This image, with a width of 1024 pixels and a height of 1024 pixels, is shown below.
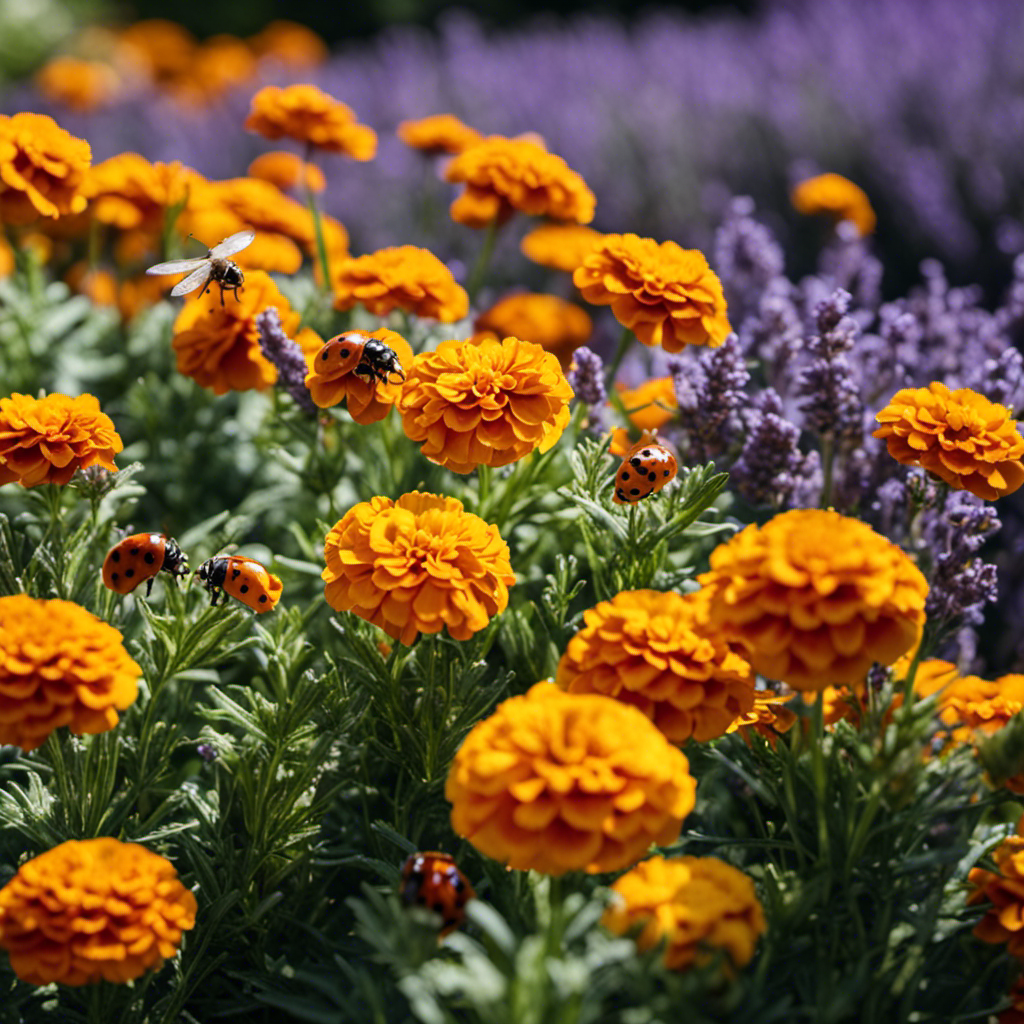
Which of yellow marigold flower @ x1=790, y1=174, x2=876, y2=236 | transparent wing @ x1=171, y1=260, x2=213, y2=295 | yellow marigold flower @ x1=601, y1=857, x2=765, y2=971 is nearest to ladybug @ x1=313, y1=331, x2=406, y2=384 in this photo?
transparent wing @ x1=171, y1=260, x2=213, y2=295

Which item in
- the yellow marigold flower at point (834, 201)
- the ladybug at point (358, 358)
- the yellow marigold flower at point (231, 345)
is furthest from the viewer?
the yellow marigold flower at point (834, 201)

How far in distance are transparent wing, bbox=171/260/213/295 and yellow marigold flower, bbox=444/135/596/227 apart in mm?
531

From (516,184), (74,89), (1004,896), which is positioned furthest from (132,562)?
(74,89)

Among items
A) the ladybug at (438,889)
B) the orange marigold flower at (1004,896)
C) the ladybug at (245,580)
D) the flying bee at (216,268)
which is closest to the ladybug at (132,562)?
the ladybug at (245,580)

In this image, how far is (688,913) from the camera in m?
1.04

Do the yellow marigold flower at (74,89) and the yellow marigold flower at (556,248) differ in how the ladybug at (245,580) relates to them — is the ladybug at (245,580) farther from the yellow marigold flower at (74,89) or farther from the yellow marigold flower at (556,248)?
the yellow marigold flower at (74,89)

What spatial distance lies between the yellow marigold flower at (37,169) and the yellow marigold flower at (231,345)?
0.99ft

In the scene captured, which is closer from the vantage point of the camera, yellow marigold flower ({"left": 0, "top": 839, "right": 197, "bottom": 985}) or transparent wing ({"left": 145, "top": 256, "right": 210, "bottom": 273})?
yellow marigold flower ({"left": 0, "top": 839, "right": 197, "bottom": 985})

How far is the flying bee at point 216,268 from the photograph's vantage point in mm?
1673

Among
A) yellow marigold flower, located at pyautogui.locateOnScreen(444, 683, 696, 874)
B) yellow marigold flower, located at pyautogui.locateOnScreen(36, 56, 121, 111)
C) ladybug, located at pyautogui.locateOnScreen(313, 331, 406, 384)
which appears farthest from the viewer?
yellow marigold flower, located at pyautogui.locateOnScreen(36, 56, 121, 111)

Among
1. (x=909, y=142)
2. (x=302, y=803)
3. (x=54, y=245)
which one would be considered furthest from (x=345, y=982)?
(x=909, y=142)

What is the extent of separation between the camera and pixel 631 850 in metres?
1.02

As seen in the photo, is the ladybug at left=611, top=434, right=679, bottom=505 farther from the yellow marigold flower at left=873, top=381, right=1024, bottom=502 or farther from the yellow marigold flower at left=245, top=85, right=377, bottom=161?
the yellow marigold flower at left=245, top=85, right=377, bottom=161

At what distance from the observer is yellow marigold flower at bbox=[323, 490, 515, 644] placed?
1.22 m
